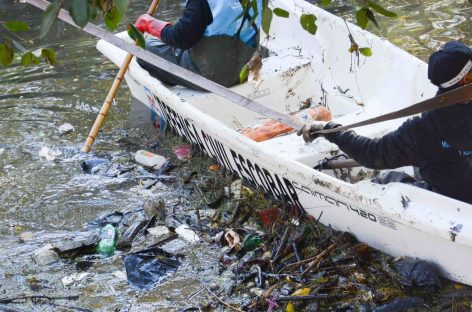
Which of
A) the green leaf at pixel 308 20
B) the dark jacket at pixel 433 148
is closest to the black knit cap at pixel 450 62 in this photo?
the dark jacket at pixel 433 148

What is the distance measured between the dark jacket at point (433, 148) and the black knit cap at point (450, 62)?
0.16 meters

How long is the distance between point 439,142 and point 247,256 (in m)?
1.64

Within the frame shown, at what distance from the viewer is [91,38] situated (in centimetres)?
1020

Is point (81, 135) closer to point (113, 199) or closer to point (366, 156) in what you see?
point (113, 199)

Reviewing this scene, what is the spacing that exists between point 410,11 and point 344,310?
253 inches

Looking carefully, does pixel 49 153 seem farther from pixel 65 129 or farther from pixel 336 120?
pixel 336 120

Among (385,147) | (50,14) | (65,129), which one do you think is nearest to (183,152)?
(65,129)

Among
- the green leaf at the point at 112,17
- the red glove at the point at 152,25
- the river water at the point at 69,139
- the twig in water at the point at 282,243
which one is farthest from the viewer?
the red glove at the point at 152,25

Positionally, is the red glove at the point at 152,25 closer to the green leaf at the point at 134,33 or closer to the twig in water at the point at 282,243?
the twig in water at the point at 282,243

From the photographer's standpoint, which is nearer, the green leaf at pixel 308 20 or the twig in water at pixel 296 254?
the green leaf at pixel 308 20

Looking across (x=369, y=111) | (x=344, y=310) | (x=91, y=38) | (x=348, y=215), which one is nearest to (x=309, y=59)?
(x=369, y=111)

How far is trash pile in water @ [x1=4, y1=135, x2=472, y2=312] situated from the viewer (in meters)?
4.23

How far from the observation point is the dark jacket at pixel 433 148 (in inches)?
147

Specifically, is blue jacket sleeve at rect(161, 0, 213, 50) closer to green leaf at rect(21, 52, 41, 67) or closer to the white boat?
the white boat
